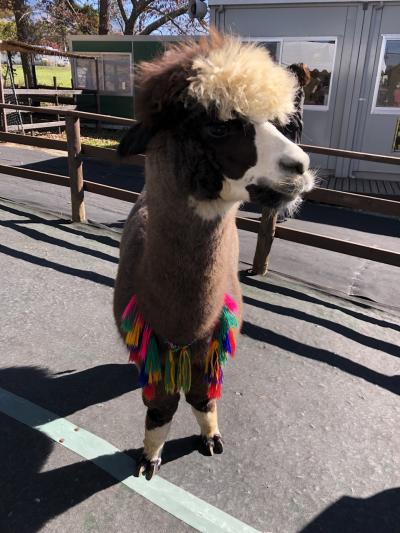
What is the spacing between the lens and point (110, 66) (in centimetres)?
1499

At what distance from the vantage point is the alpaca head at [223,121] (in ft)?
4.46

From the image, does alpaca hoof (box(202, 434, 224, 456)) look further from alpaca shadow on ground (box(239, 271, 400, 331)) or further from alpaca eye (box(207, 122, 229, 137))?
alpaca shadow on ground (box(239, 271, 400, 331))

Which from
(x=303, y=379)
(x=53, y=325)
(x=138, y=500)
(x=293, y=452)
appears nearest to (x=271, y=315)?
(x=303, y=379)

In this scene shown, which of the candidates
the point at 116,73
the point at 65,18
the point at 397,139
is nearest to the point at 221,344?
the point at 397,139

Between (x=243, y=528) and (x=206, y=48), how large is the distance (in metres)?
1.87

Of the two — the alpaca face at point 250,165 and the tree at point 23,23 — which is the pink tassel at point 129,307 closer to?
the alpaca face at point 250,165

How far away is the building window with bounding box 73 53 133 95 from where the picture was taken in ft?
48.4

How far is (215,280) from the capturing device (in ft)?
5.74

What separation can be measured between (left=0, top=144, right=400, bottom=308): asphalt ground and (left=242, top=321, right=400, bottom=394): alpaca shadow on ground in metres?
1.11

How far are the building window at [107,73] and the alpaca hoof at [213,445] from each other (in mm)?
14149

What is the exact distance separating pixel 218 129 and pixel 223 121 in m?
0.03

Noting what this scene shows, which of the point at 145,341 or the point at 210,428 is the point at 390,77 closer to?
the point at 210,428

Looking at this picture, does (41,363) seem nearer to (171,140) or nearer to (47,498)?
(47,498)

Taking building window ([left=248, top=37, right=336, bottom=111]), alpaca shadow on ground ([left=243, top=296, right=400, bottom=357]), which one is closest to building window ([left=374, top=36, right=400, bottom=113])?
building window ([left=248, top=37, right=336, bottom=111])
